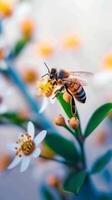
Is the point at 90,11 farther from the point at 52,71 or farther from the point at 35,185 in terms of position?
the point at 52,71

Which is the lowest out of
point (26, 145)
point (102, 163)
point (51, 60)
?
point (51, 60)

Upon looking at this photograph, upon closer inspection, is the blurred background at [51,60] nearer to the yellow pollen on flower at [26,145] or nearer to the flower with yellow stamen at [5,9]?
the flower with yellow stamen at [5,9]

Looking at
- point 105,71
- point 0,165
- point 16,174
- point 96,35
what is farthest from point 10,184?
point 96,35

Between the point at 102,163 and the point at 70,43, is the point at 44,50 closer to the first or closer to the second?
the point at 70,43

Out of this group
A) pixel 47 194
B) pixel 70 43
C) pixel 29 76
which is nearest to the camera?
pixel 47 194

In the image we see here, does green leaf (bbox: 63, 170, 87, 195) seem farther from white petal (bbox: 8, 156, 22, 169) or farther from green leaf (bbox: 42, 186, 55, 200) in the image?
green leaf (bbox: 42, 186, 55, 200)

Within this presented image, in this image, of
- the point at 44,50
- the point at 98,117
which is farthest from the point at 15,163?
the point at 44,50

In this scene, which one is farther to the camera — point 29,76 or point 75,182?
point 29,76
